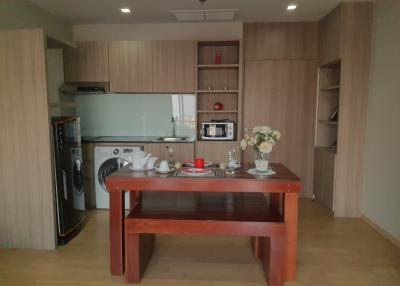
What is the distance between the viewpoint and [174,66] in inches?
165

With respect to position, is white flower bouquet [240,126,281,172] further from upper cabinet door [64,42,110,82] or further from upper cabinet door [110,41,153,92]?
upper cabinet door [64,42,110,82]

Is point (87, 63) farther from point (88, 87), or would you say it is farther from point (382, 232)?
point (382, 232)

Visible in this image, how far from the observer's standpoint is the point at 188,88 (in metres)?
4.23

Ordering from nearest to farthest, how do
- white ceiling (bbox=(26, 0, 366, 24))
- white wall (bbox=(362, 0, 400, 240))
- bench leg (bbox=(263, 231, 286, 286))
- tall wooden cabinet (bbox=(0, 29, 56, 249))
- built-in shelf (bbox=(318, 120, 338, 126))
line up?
bench leg (bbox=(263, 231, 286, 286)) → tall wooden cabinet (bbox=(0, 29, 56, 249)) → white wall (bbox=(362, 0, 400, 240)) → white ceiling (bbox=(26, 0, 366, 24)) → built-in shelf (bbox=(318, 120, 338, 126))

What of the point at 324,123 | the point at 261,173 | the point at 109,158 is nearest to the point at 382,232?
the point at 324,123

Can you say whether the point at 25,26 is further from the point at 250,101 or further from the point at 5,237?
the point at 250,101

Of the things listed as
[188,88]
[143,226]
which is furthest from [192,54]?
[143,226]

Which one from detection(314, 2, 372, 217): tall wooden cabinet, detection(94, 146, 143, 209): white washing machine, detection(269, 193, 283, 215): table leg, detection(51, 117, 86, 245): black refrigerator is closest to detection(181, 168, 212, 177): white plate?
detection(269, 193, 283, 215): table leg

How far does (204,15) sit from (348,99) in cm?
214

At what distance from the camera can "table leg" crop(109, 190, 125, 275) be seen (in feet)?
7.77

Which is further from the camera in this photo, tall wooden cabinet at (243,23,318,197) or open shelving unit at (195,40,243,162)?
tall wooden cabinet at (243,23,318,197)

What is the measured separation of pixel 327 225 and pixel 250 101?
80.0 inches

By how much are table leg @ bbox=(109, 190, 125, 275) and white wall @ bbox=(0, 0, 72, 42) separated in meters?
1.75

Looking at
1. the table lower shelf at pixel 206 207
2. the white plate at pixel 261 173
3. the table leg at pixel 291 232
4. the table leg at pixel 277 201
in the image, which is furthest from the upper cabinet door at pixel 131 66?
the table leg at pixel 291 232
